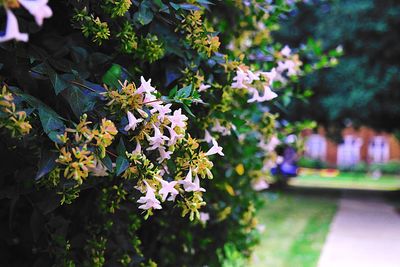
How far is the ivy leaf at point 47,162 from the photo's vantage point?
62.3 inches

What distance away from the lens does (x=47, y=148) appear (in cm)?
170

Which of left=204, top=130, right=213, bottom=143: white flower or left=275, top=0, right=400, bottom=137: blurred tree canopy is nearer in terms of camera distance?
left=204, top=130, right=213, bottom=143: white flower

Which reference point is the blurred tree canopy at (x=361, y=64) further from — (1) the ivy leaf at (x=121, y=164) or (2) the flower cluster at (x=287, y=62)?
(1) the ivy leaf at (x=121, y=164)

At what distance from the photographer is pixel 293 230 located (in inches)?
378

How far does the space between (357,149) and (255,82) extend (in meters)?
39.7

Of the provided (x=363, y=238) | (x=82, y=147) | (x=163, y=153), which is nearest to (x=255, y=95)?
(x=163, y=153)

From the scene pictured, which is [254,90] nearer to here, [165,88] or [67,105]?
[165,88]

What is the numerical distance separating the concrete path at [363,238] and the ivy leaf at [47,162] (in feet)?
16.6

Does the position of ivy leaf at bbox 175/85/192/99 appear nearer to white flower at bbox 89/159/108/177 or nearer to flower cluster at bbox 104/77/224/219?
flower cluster at bbox 104/77/224/219

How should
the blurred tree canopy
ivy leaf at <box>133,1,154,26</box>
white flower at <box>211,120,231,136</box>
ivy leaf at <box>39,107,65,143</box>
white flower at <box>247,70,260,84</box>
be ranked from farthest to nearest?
the blurred tree canopy < white flower at <box>211,120,231,136</box> < white flower at <box>247,70,260,84</box> < ivy leaf at <box>133,1,154,26</box> < ivy leaf at <box>39,107,65,143</box>

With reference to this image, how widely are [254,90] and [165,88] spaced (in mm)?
393

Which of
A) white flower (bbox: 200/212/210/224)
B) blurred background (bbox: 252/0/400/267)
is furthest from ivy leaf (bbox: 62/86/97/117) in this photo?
blurred background (bbox: 252/0/400/267)

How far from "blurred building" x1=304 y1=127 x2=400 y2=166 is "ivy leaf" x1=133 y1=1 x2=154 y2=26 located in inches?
1504

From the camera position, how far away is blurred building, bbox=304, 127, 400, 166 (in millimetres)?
39719
